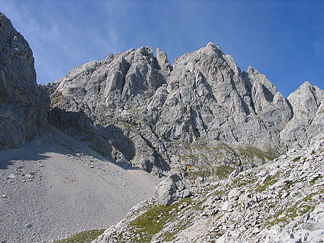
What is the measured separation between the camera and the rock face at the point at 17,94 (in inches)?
2717

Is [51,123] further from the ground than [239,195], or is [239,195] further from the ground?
[51,123]

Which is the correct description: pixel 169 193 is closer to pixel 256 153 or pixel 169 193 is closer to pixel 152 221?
pixel 152 221

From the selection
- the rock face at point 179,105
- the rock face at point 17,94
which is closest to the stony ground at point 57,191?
the rock face at point 17,94

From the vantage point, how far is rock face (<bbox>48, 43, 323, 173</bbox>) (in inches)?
4560

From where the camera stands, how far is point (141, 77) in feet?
477

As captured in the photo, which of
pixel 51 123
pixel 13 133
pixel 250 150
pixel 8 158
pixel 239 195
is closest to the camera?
pixel 239 195

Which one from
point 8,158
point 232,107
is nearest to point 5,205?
point 8,158

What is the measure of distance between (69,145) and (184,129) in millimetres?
63317

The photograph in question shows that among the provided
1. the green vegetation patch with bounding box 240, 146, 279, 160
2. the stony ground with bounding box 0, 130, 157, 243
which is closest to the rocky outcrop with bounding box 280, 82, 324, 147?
the green vegetation patch with bounding box 240, 146, 279, 160

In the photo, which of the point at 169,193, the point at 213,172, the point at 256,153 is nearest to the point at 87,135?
the point at 213,172

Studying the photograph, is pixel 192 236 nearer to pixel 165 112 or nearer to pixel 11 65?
pixel 11 65

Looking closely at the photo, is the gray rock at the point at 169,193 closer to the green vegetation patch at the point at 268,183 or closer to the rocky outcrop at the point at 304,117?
the green vegetation patch at the point at 268,183

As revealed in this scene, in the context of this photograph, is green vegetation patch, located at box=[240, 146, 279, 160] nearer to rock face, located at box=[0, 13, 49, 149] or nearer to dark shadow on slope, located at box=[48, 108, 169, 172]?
dark shadow on slope, located at box=[48, 108, 169, 172]

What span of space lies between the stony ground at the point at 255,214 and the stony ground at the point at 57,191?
78.0ft
